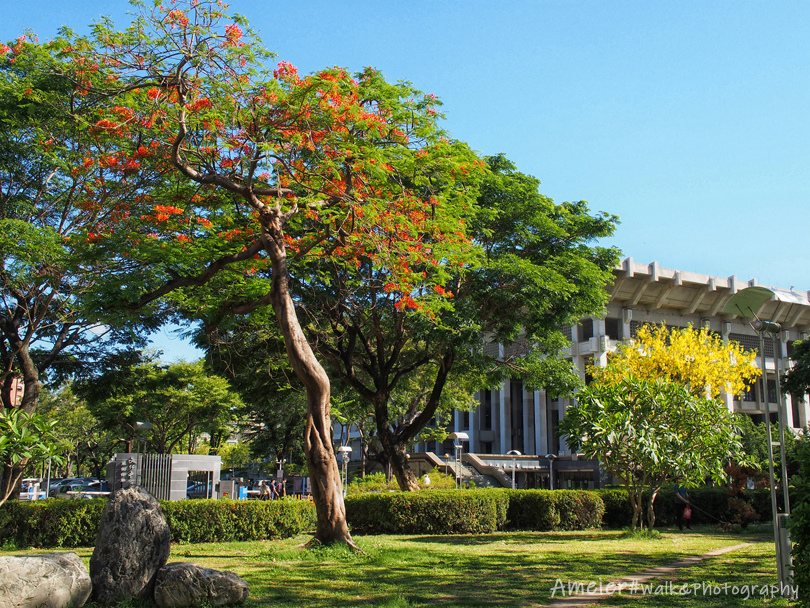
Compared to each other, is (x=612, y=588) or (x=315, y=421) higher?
(x=315, y=421)

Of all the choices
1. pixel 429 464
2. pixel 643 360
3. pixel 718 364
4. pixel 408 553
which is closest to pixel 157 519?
pixel 408 553

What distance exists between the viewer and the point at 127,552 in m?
7.71

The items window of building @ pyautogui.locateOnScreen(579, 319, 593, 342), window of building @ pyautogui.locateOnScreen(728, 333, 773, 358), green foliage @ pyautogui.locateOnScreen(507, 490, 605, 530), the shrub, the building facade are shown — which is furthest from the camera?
window of building @ pyautogui.locateOnScreen(728, 333, 773, 358)

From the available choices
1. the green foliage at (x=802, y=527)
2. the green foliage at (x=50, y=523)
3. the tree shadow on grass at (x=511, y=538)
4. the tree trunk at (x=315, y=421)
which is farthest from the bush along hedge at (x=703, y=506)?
the green foliage at (x=802, y=527)

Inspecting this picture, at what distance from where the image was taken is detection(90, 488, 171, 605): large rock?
7590 millimetres

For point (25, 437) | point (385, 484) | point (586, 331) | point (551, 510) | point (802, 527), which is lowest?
point (385, 484)

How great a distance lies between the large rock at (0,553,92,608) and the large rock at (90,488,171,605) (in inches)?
9.3

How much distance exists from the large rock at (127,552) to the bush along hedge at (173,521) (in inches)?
295

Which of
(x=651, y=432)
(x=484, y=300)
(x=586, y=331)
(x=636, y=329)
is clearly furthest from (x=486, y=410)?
(x=651, y=432)

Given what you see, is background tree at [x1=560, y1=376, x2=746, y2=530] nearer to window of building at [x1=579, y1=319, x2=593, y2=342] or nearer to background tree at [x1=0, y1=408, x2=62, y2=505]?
background tree at [x1=0, y1=408, x2=62, y2=505]

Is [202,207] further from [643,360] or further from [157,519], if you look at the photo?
[643,360]

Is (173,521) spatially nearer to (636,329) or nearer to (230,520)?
(230,520)

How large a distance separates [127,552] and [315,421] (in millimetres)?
4638

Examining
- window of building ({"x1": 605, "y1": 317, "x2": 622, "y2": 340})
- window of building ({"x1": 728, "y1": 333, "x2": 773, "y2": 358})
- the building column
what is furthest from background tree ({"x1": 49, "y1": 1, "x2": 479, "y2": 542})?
window of building ({"x1": 728, "y1": 333, "x2": 773, "y2": 358})
